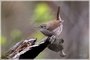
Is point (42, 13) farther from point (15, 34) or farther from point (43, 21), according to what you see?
point (15, 34)

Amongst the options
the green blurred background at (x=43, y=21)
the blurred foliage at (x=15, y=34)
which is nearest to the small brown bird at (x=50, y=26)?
the green blurred background at (x=43, y=21)

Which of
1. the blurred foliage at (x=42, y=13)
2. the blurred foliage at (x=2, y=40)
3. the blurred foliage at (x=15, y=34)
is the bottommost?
the blurred foliage at (x=2, y=40)

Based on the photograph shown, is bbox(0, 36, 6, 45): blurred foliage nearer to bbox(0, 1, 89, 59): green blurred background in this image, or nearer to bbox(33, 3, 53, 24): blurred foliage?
bbox(0, 1, 89, 59): green blurred background

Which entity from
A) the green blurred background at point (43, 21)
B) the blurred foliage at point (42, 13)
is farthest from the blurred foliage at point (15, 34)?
the blurred foliage at point (42, 13)

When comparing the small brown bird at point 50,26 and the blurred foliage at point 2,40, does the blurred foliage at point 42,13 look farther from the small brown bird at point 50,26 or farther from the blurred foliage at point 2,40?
the blurred foliage at point 2,40

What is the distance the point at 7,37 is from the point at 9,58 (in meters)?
0.14

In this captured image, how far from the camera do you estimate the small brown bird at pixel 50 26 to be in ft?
5.92

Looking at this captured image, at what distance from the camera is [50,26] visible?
1.80 meters

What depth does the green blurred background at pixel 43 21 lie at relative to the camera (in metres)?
1.81

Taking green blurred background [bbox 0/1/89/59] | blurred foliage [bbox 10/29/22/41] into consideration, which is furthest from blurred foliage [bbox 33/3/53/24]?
blurred foliage [bbox 10/29/22/41]

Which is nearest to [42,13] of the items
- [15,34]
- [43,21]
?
[43,21]

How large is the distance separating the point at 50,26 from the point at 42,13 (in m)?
0.10

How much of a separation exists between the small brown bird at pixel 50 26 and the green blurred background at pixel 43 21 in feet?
0.08

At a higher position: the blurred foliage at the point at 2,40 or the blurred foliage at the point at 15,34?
the blurred foliage at the point at 15,34
